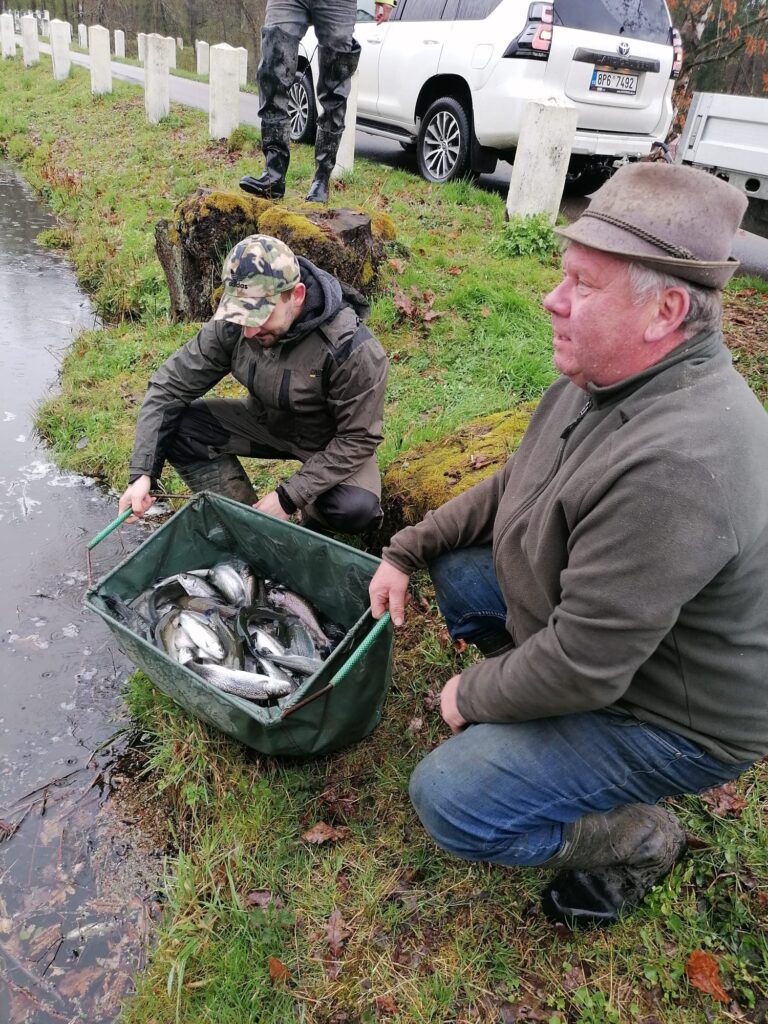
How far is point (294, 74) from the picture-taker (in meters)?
6.11

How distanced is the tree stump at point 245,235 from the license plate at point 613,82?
265 centimetres

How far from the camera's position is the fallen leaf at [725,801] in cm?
268

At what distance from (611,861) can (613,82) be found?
7203mm

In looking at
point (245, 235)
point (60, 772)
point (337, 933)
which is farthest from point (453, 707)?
point (245, 235)

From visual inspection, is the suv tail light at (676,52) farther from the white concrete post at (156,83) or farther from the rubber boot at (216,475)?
the white concrete post at (156,83)

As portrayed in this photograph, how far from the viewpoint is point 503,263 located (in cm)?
643

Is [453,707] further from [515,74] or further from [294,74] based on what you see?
[515,74]

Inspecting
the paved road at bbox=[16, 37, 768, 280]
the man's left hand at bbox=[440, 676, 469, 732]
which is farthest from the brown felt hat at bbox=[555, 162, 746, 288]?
the paved road at bbox=[16, 37, 768, 280]

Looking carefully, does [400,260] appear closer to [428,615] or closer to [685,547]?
[428,615]

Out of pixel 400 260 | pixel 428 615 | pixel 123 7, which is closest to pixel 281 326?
pixel 428 615

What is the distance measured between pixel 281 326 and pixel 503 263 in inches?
146

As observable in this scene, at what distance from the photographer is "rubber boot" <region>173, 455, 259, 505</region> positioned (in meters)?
3.99

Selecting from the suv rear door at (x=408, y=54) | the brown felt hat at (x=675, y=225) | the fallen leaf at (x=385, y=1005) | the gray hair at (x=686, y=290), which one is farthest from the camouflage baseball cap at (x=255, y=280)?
the suv rear door at (x=408, y=54)

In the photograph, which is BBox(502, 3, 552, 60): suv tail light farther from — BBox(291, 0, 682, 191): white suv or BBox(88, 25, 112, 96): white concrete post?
BBox(88, 25, 112, 96): white concrete post
